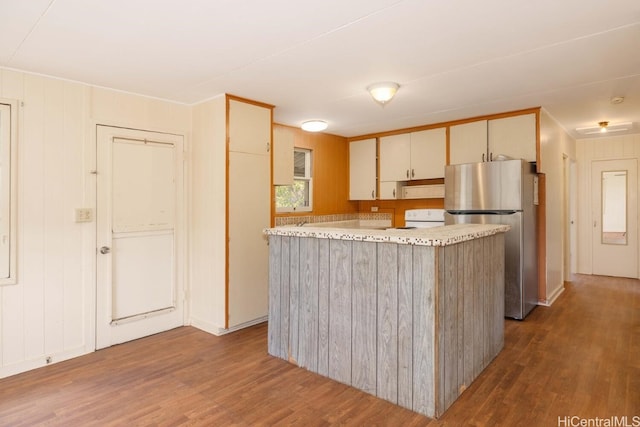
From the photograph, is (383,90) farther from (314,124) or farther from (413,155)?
(413,155)

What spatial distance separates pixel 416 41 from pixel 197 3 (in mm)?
1407

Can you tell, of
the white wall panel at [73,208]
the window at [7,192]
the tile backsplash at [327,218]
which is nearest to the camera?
the window at [7,192]

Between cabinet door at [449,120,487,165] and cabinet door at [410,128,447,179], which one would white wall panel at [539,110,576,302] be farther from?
cabinet door at [410,128,447,179]

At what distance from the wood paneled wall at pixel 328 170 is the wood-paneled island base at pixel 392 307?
2356mm

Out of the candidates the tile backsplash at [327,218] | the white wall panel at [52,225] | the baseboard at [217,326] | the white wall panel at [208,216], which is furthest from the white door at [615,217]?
the white wall panel at [52,225]

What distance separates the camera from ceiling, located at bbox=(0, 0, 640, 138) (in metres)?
2.13

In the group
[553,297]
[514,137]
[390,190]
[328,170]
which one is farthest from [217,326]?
[553,297]

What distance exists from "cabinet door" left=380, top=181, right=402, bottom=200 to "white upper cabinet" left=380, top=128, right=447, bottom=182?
7cm

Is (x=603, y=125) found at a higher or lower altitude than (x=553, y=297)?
higher

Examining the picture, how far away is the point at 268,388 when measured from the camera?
8.80ft

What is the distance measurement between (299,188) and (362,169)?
1.19m

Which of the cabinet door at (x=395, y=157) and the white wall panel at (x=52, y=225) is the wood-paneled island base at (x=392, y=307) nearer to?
the white wall panel at (x=52, y=225)

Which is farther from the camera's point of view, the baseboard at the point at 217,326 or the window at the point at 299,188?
the window at the point at 299,188

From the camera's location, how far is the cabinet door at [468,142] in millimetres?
4703
